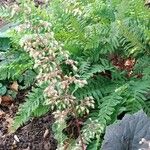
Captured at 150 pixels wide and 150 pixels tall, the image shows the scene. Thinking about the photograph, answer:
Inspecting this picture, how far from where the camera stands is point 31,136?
371cm

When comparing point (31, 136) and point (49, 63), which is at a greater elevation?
point (49, 63)

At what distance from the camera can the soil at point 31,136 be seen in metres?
3.61

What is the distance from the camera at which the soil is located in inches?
142

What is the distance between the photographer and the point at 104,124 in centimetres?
303

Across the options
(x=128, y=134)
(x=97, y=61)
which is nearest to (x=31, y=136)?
(x=97, y=61)

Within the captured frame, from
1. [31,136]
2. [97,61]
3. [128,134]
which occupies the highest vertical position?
[97,61]

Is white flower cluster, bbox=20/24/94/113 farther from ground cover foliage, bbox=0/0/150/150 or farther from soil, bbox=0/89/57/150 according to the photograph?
soil, bbox=0/89/57/150

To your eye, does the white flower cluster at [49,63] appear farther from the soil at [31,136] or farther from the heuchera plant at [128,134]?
the soil at [31,136]

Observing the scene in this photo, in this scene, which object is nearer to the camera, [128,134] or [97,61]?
[128,134]

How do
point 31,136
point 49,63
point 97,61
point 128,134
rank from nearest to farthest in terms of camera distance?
point 49,63 → point 128,134 → point 97,61 → point 31,136

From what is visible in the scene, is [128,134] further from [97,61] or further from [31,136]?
[31,136]

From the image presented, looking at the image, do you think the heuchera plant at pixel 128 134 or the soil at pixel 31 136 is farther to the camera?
the soil at pixel 31 136

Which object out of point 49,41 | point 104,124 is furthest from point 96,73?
point 49,41

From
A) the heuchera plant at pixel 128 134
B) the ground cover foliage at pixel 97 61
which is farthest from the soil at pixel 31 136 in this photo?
the heuchera plant at pixel 128 134
